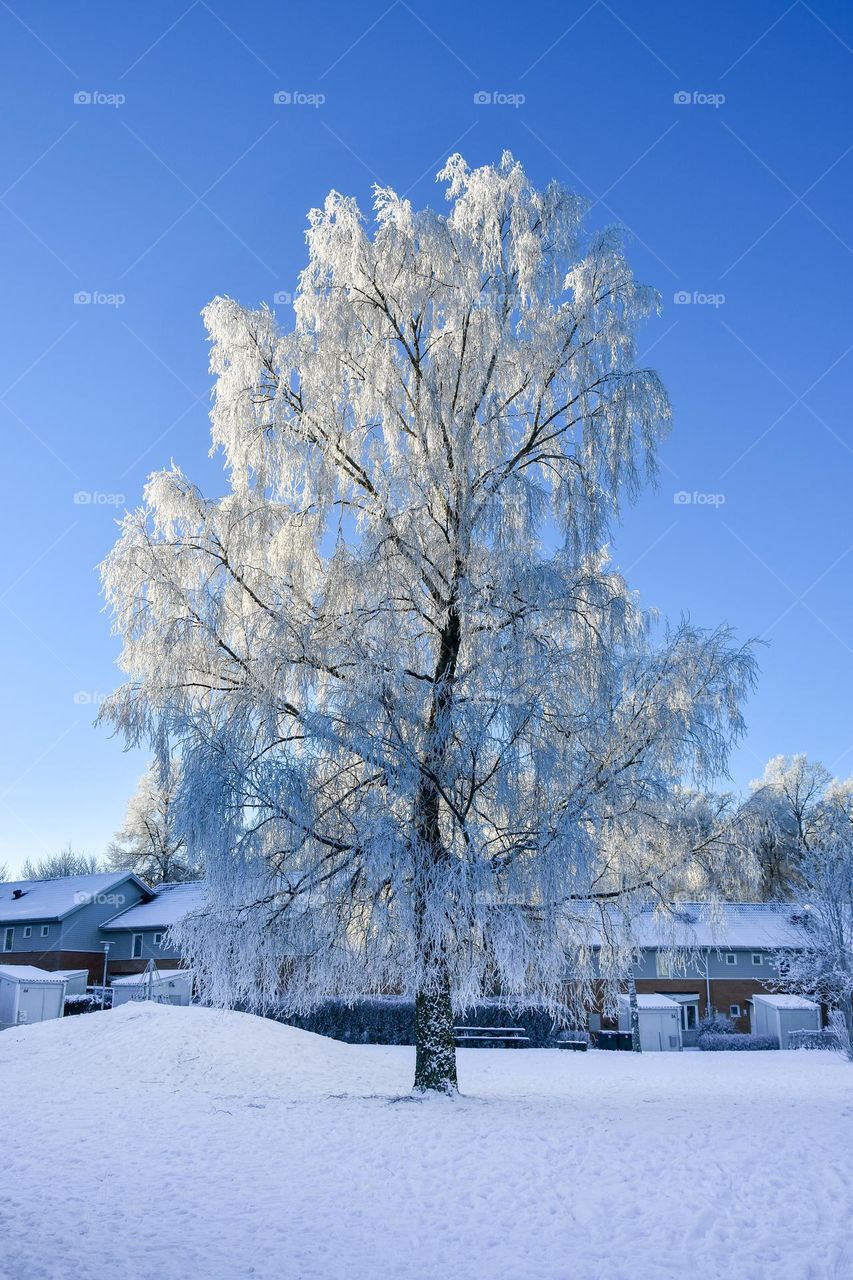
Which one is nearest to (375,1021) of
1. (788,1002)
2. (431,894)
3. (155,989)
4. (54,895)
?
(155,989)

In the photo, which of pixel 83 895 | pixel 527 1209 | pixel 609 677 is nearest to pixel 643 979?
pixel 83 895

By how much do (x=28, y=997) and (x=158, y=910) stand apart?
36.4ft

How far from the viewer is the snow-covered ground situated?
6.79 meters

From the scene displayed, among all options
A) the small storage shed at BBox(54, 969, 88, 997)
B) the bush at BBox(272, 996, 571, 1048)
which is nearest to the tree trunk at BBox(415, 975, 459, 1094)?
the bush at BBox(272, 996, 571, 1048)

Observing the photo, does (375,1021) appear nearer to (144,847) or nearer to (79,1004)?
(79,1004)

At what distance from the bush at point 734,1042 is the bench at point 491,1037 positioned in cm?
642

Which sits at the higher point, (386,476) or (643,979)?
(386,476)

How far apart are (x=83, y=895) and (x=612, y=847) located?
1304 inches

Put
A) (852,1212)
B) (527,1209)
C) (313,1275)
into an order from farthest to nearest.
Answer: (527,1209) → (852,1212) → (313,1275)

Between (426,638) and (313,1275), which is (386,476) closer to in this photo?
(426,638)

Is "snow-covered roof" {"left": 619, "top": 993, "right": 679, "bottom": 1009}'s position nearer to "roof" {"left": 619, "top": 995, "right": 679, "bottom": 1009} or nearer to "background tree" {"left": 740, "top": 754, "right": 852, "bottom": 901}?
"roof" {"left": 619, "top": 995, "right": 679, "bottom": 1009}

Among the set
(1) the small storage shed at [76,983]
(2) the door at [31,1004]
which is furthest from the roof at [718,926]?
(1) the small storage shed at [76,983]

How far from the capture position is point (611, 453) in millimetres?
13797

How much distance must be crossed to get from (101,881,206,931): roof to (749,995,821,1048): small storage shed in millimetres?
21801
